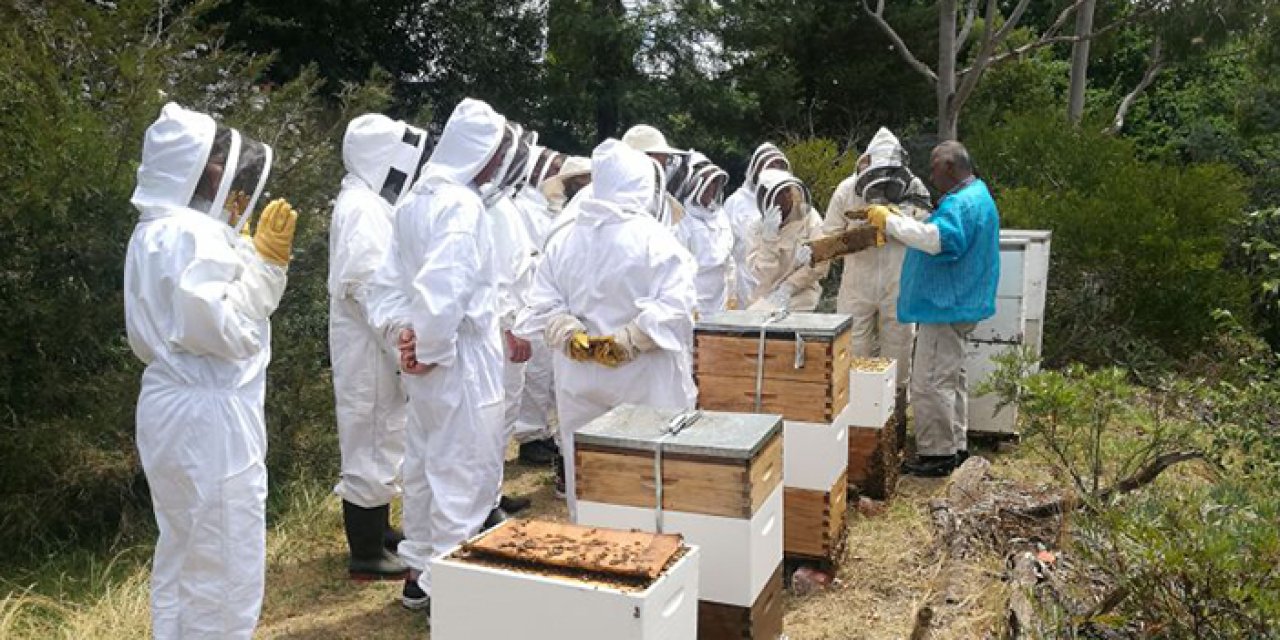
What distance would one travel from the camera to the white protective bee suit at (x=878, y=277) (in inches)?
239

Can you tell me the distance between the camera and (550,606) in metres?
2.36

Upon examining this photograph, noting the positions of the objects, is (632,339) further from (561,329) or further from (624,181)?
(624,181)

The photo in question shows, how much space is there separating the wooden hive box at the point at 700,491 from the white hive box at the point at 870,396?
6.47 feet

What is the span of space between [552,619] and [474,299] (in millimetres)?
1782

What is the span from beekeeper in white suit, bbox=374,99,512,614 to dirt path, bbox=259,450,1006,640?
0.29 m

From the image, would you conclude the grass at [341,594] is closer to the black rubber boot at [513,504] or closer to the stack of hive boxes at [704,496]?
the stack of hive boxes at [704,496]

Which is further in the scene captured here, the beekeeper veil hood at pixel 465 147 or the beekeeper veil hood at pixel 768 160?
the beekeeper veil hood at pixel 768 160

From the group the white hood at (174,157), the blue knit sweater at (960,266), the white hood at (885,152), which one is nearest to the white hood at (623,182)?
the white hood at (174,157)

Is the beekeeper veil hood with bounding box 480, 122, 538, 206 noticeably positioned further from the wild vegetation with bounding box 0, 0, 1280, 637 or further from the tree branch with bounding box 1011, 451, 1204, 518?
the tree branch with bounding box 1011, 451, 1204, 518

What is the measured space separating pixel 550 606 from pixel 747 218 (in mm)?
6361

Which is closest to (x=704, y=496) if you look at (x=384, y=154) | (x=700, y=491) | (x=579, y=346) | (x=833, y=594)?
(x=700, y=491)

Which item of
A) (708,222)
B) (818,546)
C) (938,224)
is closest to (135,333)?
(818,546)

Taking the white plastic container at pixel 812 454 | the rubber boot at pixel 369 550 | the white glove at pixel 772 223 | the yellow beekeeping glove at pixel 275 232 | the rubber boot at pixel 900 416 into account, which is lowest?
the rubber boot at pixel 369 550

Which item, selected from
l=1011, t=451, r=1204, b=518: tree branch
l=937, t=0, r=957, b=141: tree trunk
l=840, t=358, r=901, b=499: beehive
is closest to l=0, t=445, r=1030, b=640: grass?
l=840, t=358, r=901, b=499: beehive
